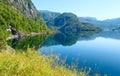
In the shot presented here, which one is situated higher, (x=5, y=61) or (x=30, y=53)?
(x=5, y=61)

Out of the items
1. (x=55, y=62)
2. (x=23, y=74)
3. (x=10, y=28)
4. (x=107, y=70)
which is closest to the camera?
(x=23, y=74)

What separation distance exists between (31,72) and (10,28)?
6044 inches

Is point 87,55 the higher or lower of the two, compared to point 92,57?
lower

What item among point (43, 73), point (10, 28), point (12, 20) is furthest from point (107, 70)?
point (12, 20)

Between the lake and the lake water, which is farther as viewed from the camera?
the lake water

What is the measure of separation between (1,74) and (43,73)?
1873 mm

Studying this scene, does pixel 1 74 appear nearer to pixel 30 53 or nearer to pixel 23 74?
pixel 23 74

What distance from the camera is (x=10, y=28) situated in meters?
160

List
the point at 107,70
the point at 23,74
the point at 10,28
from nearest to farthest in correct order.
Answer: the point at 23,74, the point at 107,70, the point at 10,28

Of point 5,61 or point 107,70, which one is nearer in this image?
point 5,61

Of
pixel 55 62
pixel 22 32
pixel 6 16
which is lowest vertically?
pixel 22 32

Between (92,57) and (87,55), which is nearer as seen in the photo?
(92,57)

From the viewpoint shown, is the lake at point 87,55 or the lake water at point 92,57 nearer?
the lake at point 87,55

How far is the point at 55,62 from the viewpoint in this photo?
15.1m
